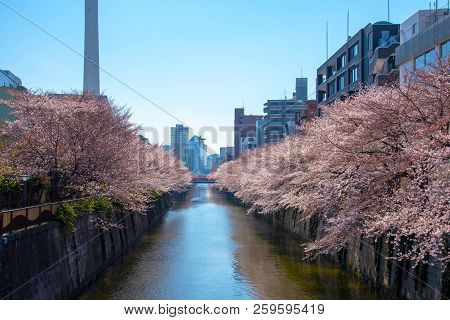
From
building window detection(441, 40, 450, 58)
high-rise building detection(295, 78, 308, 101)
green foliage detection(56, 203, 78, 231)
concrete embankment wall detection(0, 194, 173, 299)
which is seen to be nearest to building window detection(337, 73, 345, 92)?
building window detection(441, 40, 450, 58)

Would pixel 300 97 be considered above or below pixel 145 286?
above

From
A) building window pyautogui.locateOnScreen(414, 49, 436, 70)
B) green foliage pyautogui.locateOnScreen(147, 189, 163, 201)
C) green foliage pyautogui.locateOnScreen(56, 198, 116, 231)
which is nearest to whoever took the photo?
green foliage pyautogui.locateOnScreen(56, 198, 116, 231)

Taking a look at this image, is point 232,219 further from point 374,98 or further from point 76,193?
point 374,98

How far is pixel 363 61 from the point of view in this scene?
48.8m

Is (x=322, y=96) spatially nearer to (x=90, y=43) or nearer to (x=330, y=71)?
(x=330, y=71)

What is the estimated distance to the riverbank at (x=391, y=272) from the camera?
635 inches

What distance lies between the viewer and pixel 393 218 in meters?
15.8

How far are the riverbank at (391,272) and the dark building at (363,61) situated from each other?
1617cm

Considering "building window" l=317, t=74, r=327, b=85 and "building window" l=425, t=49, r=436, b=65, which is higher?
"building window" l=317, t=74, r=327, b=85

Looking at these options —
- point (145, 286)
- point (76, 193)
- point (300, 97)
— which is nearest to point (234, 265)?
point (145, 286)

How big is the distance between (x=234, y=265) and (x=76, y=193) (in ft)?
31.6

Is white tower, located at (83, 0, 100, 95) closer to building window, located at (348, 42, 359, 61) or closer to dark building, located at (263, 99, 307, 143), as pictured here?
building window, located at (348, 42, 359, 61)

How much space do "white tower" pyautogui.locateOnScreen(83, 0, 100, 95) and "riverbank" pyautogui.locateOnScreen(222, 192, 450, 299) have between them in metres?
40.2

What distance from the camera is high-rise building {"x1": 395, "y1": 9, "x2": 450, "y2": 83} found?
26.1 m
